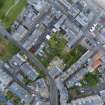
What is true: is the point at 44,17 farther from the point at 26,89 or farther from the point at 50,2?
the point at 26,89

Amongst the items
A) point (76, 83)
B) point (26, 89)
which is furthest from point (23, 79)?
point (76, 83)

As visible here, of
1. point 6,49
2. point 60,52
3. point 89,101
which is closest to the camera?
point 89,101

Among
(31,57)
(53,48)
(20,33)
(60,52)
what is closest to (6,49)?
(20,33)

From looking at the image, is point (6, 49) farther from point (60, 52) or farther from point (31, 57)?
point (60, 52)

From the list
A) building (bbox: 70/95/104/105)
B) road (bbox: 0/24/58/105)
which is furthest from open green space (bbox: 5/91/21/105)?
building (bbox: 70/95/104/105)

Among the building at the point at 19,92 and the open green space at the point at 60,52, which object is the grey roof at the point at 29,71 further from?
the building at the point at 19,92

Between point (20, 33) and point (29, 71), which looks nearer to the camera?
point (29, 71)

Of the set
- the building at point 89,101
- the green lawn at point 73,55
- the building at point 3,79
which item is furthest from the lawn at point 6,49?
the building at point 89,101
